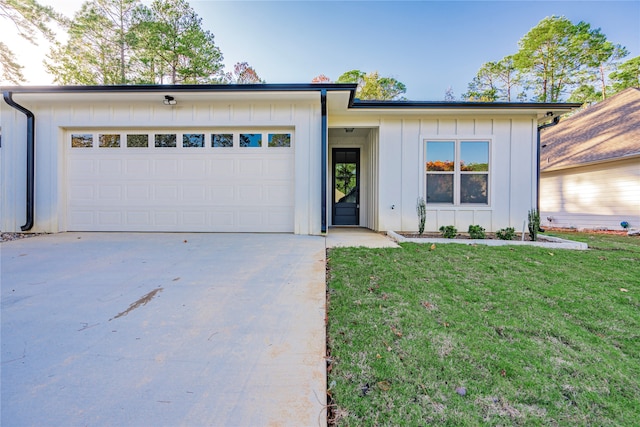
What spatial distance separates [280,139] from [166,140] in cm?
278

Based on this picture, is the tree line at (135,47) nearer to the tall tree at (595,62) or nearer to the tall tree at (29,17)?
the tall tree at (29,17)

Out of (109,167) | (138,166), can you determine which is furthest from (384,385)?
(109,167)

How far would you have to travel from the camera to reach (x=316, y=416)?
1311 mm

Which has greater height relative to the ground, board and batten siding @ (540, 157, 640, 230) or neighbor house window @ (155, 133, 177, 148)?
neighbor house window @ (155, 133, 177, 148)

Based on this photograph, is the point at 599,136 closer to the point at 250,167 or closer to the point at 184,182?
the point at 250,167

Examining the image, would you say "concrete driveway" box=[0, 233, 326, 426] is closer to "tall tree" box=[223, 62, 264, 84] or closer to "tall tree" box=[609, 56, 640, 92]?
"tall tree" box=[223, 62, 264, 84]

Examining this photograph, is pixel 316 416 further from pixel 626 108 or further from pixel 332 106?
pixel 626 108

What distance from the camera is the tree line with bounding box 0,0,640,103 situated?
43.1 feet

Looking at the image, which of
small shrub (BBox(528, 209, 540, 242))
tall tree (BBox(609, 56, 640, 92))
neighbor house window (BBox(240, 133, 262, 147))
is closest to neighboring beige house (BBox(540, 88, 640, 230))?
small shrub (BBox(528, 209, 540, 242))

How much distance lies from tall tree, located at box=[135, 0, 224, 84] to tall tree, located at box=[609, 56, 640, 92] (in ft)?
84.4

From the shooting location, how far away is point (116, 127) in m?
6.31

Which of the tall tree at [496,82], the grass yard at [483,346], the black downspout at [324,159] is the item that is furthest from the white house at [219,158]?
the tall tree at [496,82]

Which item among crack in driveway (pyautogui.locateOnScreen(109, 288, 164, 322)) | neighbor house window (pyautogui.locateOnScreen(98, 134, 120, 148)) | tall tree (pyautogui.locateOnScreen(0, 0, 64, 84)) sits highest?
tall tree (pyautogui.locateOnScreen(0, 0, 64, 84))

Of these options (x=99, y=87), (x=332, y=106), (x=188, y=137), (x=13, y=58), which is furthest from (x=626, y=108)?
(x=13, y=58)
